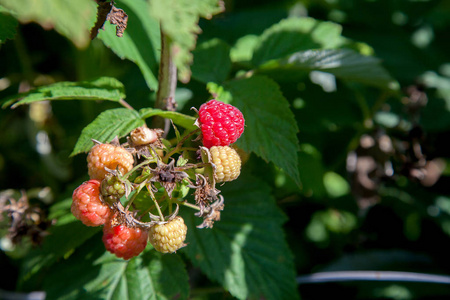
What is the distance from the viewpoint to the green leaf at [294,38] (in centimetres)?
138

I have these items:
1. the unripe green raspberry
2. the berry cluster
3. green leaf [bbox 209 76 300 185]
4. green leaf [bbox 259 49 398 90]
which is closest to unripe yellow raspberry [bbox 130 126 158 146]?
the berry cluster

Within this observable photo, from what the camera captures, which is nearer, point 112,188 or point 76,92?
point 112,188

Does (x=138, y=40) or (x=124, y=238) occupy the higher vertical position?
(x=138, y=40)

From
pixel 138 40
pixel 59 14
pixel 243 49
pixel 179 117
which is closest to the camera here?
pixel 59 14

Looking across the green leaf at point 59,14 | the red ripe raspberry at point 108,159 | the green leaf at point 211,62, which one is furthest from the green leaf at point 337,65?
the green leaf at point 59,14

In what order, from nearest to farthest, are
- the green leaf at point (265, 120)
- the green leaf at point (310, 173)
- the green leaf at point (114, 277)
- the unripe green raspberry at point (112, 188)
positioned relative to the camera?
1. the unripe green raspberry at point (112, 188)
2. the green leaf at point (265, 120)
3. the green leaf at point (114, 277)
4. the green leaf at point (310, 173)

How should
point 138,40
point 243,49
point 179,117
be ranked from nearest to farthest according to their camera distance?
point 179,117, point 138,40, point 243,49

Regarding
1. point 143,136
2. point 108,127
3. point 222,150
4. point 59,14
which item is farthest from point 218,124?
point 59,14

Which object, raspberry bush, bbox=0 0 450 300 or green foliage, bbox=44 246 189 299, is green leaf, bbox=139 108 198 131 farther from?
green foliage, bbox=44 246 189 299

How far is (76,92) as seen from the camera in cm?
93

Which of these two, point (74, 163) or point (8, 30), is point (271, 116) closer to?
point (8, 30)

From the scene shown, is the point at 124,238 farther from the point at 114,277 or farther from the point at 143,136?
the point at 114,277

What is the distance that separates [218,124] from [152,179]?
17 cm

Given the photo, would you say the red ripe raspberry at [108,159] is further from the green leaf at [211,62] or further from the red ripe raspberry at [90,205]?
the green leaf at [211,62]
